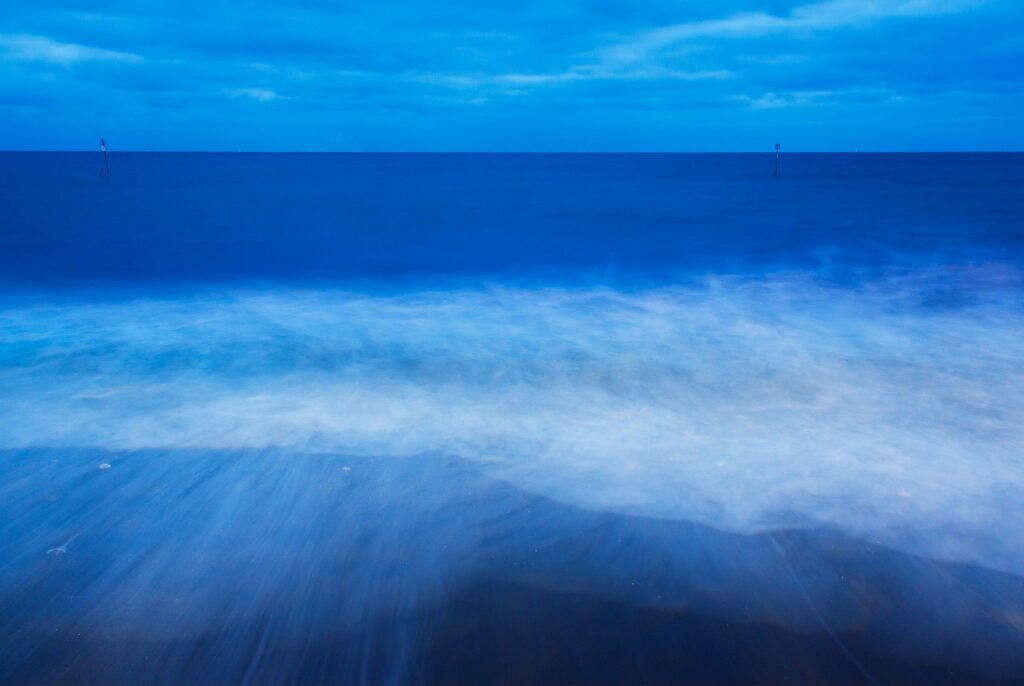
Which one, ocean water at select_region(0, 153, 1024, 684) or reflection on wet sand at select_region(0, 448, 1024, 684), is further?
ocean water at select_region(0, 153, 1024, 684)

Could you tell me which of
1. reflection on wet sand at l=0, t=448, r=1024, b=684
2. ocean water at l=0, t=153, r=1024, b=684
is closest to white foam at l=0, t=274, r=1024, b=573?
ocean water at l=0, t=153, r=1024, b=684

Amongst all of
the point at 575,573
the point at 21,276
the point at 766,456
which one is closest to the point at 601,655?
the point at 575,573

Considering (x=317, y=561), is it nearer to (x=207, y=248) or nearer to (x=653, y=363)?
(x=653, y=363)

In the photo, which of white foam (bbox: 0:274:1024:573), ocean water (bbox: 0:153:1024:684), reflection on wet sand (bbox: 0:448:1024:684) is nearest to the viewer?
reflection on wet sand (bbox: 0:448:1024:684)

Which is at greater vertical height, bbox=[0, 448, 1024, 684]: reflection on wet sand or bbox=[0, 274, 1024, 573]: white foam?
bbox=[0, 274, 1024, 573]: white foam

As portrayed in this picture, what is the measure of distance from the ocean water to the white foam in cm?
4

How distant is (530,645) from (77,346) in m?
8.17

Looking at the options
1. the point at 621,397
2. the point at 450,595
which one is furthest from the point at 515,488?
the point at 621,397

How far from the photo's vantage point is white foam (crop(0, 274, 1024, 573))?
191 inches

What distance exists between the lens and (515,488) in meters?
4.89

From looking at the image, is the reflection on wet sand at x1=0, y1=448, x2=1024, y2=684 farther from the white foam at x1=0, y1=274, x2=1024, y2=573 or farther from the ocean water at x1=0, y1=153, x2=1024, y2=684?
the white foam at x1=0, y1=274, x2=1024, y2=573

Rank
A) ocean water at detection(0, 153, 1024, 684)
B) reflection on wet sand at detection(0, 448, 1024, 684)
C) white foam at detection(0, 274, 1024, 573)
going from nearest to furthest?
reflection on wet sand at detection(0, 448, 1024, 684), ocean water at detection(0, 153, 1024, 684), white foam at detection(0, 274, 1024, 573)

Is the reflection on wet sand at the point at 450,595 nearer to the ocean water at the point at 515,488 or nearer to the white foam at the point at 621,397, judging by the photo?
the ocean water at the point at 515,488

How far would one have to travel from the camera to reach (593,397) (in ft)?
22.6
